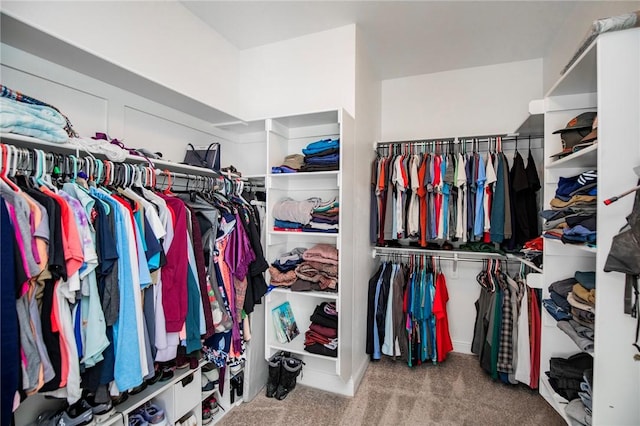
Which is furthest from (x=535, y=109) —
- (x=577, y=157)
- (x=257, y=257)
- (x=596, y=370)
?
(x=257, y=257)

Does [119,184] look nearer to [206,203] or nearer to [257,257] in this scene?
[206,203]

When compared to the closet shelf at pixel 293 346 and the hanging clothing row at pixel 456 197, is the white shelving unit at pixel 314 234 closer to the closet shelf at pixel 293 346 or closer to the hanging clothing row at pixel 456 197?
the closet shelf at pixel 293 346

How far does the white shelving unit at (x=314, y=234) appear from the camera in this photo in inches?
80.1

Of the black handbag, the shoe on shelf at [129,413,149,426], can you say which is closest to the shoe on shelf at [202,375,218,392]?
the shoe on shelf at [129,413,149,426]

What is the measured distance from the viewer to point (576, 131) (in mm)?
1372

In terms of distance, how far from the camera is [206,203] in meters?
1.77

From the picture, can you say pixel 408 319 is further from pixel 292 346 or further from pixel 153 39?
pixel 153 39

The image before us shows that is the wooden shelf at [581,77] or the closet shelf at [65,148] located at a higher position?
the wooden shelf at [581,77]

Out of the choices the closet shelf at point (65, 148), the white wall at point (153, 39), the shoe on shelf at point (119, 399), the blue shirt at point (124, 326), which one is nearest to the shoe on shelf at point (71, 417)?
the shoe on shelf at point (119, 399)

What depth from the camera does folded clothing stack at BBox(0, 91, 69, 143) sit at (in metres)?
1.01

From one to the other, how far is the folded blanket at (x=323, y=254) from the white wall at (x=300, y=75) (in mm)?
1014

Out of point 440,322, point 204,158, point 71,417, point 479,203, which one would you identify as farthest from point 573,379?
point 204,158

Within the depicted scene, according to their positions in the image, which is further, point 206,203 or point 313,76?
point 313,76

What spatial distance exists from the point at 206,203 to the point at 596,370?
191 centimetres
